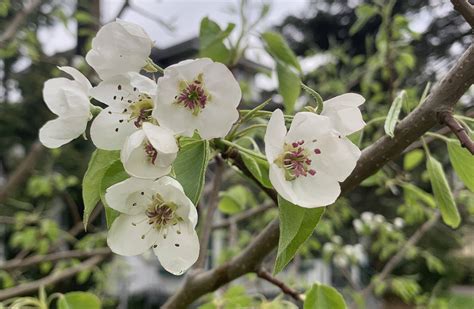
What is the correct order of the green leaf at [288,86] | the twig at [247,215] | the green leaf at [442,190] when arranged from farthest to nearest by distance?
the twig at [247,215], the green leaf at [288,86], the green leaf at [442,190]

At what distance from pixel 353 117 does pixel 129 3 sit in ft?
4.51

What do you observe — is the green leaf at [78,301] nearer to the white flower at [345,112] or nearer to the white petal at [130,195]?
the white petal at [130,195]

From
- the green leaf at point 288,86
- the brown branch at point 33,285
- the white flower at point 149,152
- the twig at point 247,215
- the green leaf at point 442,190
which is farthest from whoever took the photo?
the twig at point 247,215

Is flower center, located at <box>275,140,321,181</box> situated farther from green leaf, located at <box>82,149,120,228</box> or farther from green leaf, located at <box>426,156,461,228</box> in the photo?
green leaf, located at <box>426,156,461,228</box>

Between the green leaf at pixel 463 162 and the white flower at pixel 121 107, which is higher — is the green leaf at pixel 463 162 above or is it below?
below

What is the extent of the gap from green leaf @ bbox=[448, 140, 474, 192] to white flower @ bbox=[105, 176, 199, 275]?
0.32 metres

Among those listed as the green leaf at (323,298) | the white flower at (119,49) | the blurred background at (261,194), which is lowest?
the blurred background at (261,194)

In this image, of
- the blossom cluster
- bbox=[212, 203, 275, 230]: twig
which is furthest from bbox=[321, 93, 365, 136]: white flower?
bbox=[212, 203, 275, 230]: twig

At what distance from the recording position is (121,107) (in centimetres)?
47

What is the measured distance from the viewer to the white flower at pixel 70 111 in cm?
49

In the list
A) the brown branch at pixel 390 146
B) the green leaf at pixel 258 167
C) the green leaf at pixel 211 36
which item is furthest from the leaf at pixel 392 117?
the green leaf at pixel 211 36

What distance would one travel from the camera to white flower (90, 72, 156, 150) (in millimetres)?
455

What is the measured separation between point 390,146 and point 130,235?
296mm

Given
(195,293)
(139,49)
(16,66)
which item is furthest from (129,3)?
(16,66)
